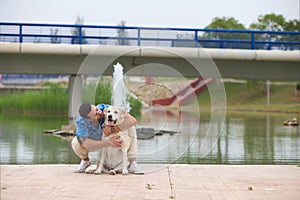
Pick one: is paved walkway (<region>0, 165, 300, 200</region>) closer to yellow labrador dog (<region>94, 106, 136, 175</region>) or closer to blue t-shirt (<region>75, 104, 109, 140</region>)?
yellow labrador dog (<region>94, 106, 136, 175</region>)

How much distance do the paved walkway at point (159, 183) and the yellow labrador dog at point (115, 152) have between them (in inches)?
11.9

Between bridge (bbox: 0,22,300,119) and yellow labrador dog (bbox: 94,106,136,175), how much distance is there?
13781mm

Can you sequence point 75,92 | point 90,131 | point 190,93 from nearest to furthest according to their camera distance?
point 90,131, point 75,92, point 190,93

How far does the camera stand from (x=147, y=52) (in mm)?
23469

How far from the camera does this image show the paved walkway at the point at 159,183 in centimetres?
742

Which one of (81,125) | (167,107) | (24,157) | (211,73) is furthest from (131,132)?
(167,107)

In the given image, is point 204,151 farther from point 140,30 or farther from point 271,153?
point 140,30

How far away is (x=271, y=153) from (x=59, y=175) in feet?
26.0

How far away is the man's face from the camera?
30.8 feet

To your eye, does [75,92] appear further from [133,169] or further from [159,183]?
[159,183]

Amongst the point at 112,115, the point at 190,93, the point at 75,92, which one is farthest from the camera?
the point at 190,93

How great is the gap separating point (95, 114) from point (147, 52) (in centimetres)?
1419

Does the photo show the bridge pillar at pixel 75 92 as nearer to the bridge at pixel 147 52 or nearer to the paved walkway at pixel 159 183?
the bridge at pixel 147 52

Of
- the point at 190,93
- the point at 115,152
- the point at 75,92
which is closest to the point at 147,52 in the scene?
the point at 75,92
